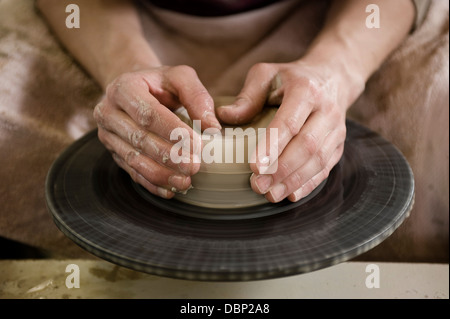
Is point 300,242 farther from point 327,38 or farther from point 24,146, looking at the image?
point 24,146

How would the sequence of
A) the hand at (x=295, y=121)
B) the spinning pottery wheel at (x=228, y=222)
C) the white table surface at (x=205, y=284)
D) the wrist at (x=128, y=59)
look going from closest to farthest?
the spinning pottery wheel at (x=228, y=222)
the hand at (x=295, y=121)
the white table surface at (x=205, y=284)
the wrist at (x=128, y=59)

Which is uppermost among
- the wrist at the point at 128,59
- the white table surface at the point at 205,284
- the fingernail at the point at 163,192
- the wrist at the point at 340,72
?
the wrist at the point at 128,59

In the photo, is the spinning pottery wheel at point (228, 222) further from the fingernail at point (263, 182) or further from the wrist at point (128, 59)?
the wrist at point (128, 59)

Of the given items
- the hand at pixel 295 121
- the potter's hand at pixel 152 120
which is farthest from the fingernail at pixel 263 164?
the potter's hand at pixel 152 120

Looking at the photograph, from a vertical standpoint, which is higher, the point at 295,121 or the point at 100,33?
the point at 100,33

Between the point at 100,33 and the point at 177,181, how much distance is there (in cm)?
68

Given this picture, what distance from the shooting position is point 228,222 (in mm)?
761

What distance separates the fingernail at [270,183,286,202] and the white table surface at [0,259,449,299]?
0.74ft

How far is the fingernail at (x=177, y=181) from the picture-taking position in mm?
765

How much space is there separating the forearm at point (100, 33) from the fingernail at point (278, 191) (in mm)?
557

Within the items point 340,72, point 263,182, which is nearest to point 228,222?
point 263,182

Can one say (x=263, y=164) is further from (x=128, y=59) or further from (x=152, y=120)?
(x=128, y=59)

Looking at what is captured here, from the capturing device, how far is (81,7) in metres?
1.27
